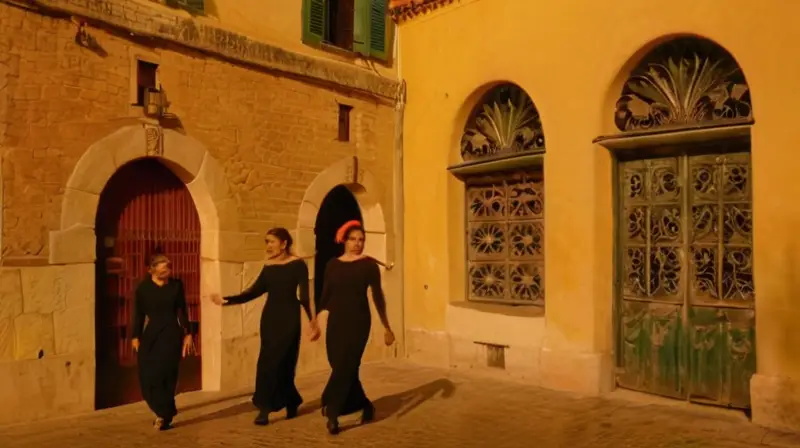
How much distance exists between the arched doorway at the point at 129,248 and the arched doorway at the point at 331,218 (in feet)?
7.63

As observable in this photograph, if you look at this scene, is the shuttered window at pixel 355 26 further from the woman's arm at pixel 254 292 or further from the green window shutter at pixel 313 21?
the woman's arm at pixel 254 292

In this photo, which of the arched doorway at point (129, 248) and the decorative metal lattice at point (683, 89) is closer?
the decorative metal lattice at point (683, 89)

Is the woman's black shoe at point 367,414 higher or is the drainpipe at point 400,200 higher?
the drainpipe at point 400,200

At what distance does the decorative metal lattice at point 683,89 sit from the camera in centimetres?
664

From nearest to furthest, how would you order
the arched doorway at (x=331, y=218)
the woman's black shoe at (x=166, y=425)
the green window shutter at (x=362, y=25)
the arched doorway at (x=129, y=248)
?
the woman's black shoe at (x=166, y=425) → the arched doorway at (x=129, y=248) → the green window shutter at (x=362, y=25) → the arched doorway at (x=331, y=218)

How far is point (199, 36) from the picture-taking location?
739cm

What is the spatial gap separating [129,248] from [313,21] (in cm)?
344

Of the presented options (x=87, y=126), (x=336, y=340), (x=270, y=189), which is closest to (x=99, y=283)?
(x=87, y=126)

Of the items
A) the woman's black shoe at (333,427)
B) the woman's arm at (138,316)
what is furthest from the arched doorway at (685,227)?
the woman's arm at (138,316)

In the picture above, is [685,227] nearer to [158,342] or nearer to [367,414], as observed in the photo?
[367,414]

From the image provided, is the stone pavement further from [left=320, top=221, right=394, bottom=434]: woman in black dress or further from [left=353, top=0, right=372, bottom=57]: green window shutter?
[left=353, top=0, right=372, bottom=57]: green window shutter

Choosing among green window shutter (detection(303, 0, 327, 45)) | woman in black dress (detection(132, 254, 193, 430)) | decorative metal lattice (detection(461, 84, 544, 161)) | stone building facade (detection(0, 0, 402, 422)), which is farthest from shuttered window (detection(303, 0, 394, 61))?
woman in black dress (detection(132, 254, 193, 430))

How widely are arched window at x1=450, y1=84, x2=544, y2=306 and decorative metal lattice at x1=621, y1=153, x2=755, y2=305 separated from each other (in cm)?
115

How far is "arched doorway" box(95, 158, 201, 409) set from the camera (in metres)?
6.93
